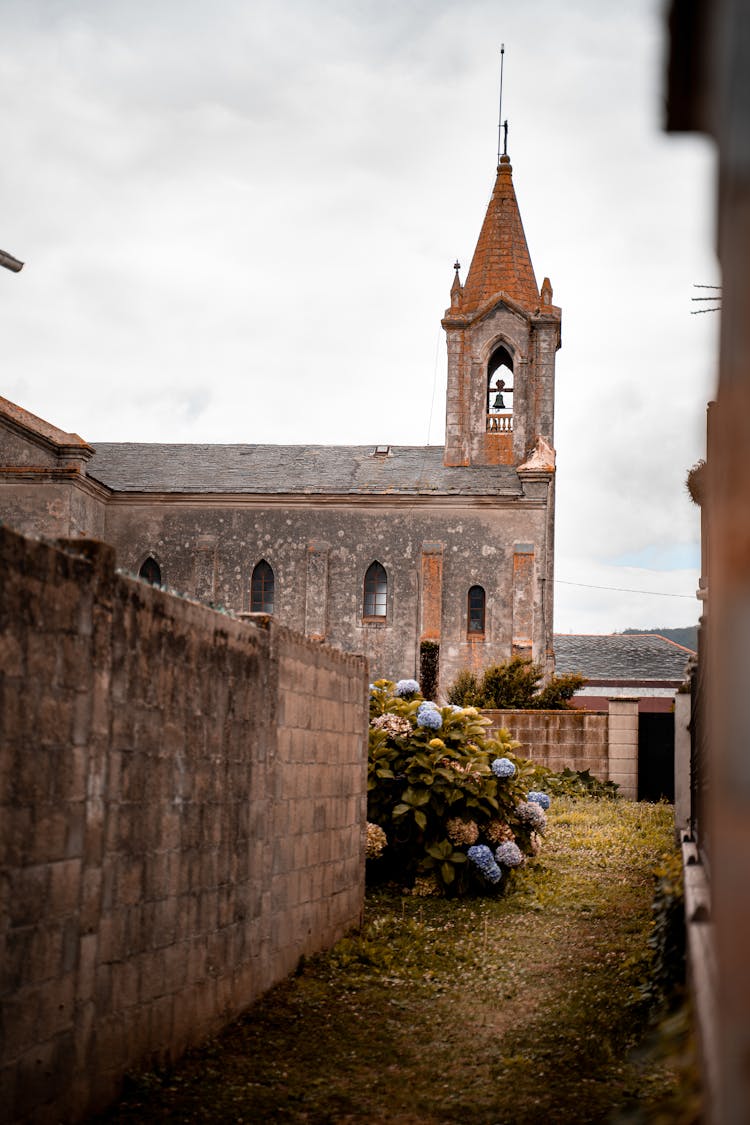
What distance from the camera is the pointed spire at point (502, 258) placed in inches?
1519

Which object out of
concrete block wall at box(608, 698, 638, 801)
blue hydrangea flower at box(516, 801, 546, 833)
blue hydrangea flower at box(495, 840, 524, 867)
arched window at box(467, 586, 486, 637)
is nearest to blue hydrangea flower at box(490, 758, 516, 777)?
blue hydrangea flower at box(516, 801, 546, 833)

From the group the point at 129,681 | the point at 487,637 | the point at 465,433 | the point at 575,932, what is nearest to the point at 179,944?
the point at 129,681

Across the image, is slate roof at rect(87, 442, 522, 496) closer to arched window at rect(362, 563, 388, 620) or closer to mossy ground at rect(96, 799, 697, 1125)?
arched window at rect(362, 563, 388, 620)

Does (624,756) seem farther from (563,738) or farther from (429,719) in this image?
(429,719)

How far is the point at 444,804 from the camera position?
1386cm

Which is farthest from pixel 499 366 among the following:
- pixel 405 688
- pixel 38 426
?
pixel 405 688

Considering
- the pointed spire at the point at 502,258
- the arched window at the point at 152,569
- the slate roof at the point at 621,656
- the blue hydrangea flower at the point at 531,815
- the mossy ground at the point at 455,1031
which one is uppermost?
the pointed spire at the point at 502,258

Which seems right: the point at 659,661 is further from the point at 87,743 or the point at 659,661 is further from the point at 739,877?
the point at 739,877

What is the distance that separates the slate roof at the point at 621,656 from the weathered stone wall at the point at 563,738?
1074 inches

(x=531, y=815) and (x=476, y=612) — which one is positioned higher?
(x=476, y=612)

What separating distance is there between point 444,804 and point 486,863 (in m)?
0.94

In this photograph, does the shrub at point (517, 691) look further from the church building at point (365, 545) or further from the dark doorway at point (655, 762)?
the church building at point (365, 545)

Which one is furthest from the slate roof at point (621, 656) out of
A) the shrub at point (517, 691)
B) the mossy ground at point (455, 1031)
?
the mossy ground at point (455, 1031)

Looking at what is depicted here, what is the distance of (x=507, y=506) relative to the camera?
3450cm
